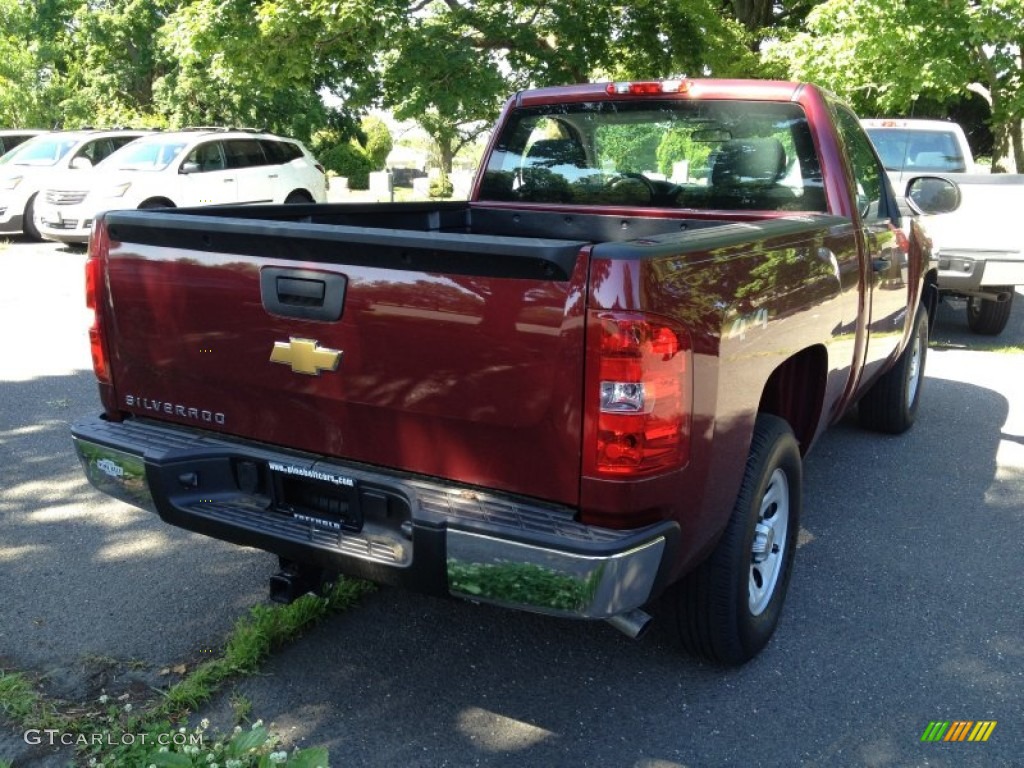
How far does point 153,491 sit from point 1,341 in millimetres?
6224

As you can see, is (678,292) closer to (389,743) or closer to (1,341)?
(389,743)

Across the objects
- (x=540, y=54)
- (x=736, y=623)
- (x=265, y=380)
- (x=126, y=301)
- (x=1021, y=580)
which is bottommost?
(x=1021, y=580)

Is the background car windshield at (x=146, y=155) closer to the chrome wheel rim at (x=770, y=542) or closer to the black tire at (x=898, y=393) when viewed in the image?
the black tire at (x=898, y=393)

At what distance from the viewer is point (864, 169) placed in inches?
187

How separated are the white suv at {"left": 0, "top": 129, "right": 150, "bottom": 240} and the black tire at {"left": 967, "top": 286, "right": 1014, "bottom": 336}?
12.7 metres

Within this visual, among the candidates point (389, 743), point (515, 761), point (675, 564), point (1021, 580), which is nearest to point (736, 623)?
point (675, 564)

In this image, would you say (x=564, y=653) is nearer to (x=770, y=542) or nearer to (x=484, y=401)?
(x=770, y=542)

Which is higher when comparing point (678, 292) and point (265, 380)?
point (678, 292)

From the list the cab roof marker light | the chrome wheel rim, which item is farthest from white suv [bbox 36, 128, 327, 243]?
the chrome wheel rim

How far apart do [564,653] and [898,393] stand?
3.33m

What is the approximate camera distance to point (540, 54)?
57.0 feet

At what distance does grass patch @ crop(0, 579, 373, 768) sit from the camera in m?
2.59

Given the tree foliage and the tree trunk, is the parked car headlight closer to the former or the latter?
the tree foliage

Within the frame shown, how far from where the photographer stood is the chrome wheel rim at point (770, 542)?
329cm
